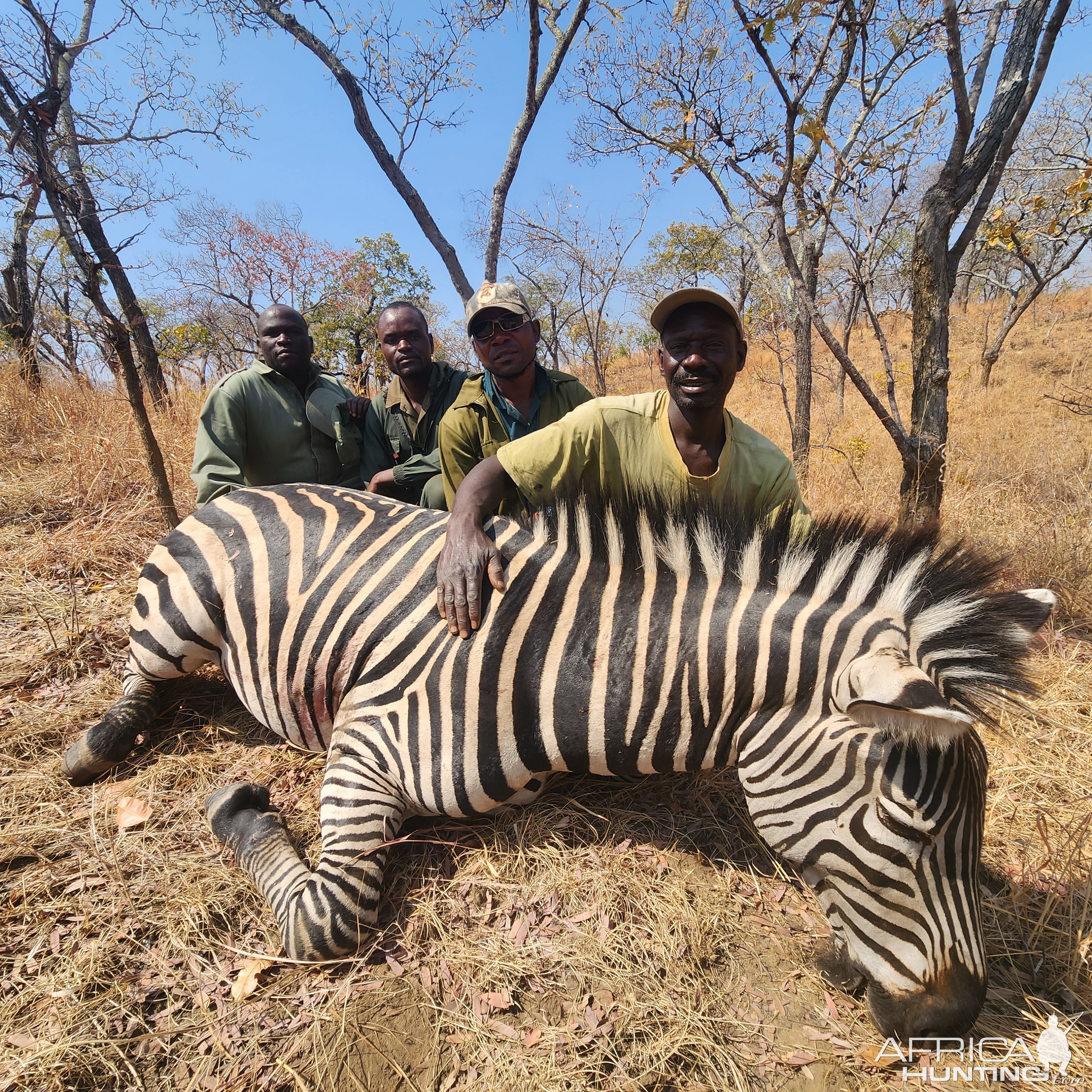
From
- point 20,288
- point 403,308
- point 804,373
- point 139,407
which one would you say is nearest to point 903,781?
point 403,308

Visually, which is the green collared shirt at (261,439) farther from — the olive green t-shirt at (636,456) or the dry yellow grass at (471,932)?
the olive green t-shirt at (636,456)

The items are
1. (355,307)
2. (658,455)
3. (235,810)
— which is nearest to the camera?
(235,810)

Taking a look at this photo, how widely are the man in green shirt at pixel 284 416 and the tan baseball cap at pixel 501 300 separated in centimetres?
149

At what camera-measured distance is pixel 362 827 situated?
203cm

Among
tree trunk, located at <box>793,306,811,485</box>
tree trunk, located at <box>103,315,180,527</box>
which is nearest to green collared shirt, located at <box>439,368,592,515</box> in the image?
tree trunk, located at <box>103,315,180,527</box>

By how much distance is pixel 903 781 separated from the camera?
59.1 inches

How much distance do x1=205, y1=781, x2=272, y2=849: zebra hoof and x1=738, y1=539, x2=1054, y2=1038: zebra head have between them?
2054 mm

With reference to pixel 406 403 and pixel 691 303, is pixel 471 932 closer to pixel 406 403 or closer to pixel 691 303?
pixel 691 303

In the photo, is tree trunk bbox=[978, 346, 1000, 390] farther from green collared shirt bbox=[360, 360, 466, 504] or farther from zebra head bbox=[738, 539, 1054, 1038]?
zebra head bbox=[738, 539, 1054, 1038]

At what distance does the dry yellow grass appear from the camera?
1.65 metres

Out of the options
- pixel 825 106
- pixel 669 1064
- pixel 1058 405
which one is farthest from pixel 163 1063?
pixel 1058 405

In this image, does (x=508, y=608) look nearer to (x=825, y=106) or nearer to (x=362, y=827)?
(x=362, y=827)


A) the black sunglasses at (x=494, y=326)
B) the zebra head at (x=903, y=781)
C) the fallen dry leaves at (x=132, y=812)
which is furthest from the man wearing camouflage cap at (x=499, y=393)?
the zebra head at (x=903, y=781)

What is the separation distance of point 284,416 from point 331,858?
3.47 meters
